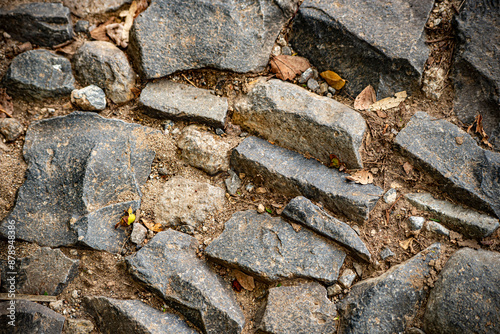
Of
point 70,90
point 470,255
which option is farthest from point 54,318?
point 470,255

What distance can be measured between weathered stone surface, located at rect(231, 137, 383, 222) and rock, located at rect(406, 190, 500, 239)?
0.91ft

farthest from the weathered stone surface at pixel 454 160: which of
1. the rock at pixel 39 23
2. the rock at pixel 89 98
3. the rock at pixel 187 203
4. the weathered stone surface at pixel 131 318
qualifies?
the rock at pixel 39 23

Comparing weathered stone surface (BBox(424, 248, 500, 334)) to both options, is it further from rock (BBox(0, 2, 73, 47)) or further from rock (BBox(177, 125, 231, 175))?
rock (BBox(0, 2, 73, 47))

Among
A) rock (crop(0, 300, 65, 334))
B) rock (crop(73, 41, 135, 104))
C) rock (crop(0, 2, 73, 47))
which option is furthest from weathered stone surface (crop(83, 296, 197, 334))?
rock (crop(0, 2, 73, 47))

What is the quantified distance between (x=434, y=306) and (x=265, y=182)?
1.29 metres

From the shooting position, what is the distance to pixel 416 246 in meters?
2.12

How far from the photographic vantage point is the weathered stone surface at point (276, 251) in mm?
2061

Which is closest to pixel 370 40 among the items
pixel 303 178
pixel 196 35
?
pixel 303 178

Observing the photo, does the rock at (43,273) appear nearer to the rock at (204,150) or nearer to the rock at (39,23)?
the rock at (204,150)

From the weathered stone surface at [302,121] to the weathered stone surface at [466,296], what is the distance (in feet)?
2.83

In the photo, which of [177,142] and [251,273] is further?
[177,142]

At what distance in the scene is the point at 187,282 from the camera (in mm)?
2045

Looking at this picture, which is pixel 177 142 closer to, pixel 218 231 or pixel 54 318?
pixel 218 231

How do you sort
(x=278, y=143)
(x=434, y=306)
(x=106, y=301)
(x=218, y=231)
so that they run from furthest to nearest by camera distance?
(x=278, y=143), (x=218, y=231), (x=106, y=301), (x=434, y=306)
